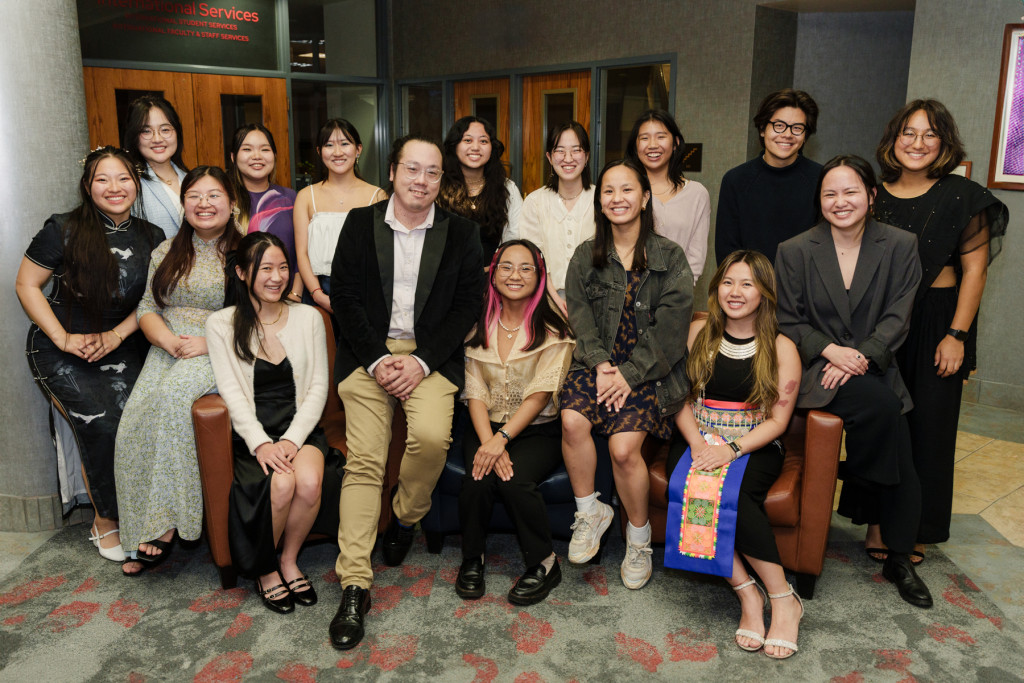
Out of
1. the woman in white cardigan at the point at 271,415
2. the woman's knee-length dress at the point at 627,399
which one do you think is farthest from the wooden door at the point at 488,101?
the woman in white cardigan at the point at 271,415

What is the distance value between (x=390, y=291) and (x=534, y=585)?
123cm

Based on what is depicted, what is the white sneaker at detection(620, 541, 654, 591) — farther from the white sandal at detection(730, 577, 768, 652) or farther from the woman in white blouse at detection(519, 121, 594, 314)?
the woman in white blouse at detection(519, 121, 594, 314)

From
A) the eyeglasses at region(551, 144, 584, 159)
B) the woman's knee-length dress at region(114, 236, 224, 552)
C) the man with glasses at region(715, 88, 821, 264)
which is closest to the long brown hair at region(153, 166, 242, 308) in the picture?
the woman's knee-length dress at region(114, 236, 224, 552)

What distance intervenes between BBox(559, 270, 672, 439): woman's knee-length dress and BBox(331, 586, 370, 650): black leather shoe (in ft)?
3.20

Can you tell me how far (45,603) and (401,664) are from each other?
1.37 metres

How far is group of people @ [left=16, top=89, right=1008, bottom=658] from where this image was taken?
9.47 ft

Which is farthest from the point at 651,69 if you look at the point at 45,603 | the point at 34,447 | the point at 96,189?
the point at 45,603

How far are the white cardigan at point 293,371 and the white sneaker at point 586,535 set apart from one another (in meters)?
1.05

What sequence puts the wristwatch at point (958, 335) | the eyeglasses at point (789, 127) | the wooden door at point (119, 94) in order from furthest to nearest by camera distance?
the wooden door at point (119, 94), the eyeglasses at point (789, 127), the wristwatch at point (958, 335)

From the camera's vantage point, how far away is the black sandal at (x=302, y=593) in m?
2.90

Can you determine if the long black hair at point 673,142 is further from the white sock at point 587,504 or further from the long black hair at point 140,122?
the long black hair at point 140,122

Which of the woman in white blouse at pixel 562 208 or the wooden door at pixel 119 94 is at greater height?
the wooden door at pixel 119 94

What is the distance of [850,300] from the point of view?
9.71 ft

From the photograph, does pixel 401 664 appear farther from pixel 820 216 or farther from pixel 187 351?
pixel 820 216
